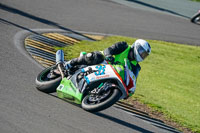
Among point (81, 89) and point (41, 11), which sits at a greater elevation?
point (41, 11)

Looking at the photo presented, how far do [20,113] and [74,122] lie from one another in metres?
0.91

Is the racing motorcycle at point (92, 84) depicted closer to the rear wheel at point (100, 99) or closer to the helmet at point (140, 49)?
the rear wheel at point (100, 99)

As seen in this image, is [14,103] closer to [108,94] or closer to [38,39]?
[108,94]

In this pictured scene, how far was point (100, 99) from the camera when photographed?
7.10 m

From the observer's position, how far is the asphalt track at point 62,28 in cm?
640

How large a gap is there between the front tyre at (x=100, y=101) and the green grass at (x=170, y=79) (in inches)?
116

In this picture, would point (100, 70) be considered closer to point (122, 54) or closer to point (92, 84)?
point (92, 84)

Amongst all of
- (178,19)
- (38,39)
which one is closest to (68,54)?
(38,39)

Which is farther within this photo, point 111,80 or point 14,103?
point 111,80

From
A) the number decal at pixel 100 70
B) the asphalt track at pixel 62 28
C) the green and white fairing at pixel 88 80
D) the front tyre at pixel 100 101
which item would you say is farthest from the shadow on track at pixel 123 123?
the number decal at pixel 100 70

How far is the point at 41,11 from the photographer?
1656cm

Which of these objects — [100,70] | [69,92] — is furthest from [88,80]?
[69,92]

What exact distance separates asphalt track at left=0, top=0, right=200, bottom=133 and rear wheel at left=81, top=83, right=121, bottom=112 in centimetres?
19

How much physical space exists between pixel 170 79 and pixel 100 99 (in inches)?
253
